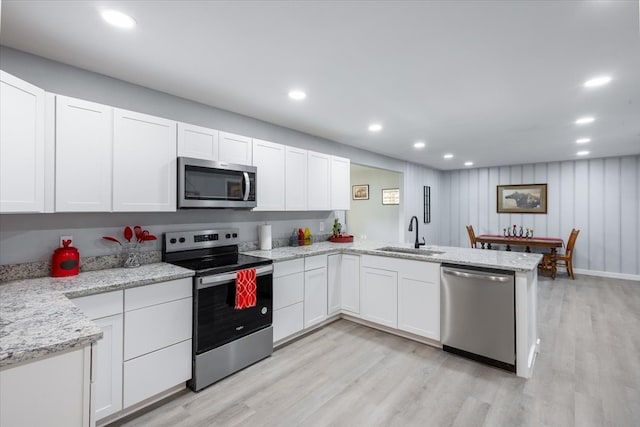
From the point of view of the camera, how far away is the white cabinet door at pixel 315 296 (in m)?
3.31

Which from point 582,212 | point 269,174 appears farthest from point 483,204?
point 269,174

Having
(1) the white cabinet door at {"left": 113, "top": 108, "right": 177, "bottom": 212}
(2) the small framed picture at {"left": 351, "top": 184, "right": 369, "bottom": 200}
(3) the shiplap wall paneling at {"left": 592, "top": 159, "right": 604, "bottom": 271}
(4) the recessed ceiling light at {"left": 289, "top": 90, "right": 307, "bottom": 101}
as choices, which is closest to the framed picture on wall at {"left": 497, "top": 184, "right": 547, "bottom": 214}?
(3) the shiplap wall paneling at {"left": 592, "top": 159, "right": 604, "bottom": 271}

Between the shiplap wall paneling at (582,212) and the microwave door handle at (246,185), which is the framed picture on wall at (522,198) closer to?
the shiplap wall paneling at (582,212)

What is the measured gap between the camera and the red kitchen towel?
8.21ft

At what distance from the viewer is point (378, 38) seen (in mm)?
1935

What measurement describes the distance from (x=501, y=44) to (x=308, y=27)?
127cm

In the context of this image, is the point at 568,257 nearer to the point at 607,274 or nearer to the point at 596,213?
the point at 607,274

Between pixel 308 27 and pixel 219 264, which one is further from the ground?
pixel 308 27

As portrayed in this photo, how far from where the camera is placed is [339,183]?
4301 mm

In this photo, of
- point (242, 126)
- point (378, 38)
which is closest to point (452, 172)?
point (242, 126)

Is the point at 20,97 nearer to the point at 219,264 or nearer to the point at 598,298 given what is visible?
the point at 219,264

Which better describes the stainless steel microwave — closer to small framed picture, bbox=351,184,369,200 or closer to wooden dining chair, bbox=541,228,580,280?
small framed picture, bbox=351,184,369,200

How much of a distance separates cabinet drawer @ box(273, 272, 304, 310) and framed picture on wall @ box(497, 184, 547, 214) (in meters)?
6.47

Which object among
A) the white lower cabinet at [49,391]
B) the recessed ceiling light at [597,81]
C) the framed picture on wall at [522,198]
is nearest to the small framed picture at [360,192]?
the framed picture on wall at [522,198]
